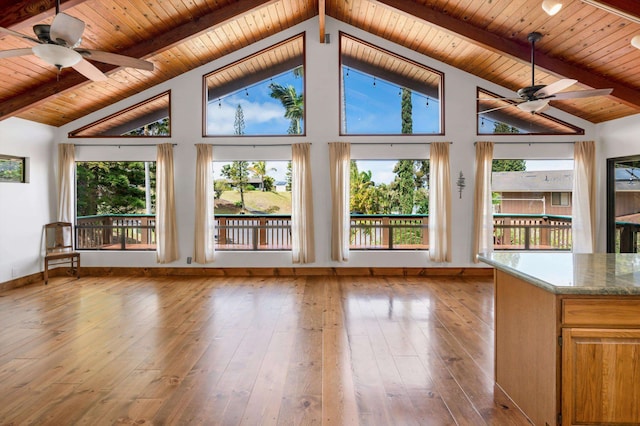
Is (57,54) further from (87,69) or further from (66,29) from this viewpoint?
(87,69)

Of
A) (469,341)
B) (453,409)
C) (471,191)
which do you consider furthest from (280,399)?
(471,191)

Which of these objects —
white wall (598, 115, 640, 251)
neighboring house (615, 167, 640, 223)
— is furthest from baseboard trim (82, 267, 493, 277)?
neighboring house (615, 167, 640, 223)

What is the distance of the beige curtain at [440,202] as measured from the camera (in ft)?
20.8

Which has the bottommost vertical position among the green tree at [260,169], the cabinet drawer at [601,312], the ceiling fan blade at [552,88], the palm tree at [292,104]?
the cabinet drawer at [601,312]

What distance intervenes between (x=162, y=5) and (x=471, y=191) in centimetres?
549

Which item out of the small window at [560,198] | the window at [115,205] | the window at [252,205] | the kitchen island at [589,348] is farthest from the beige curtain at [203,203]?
the small window at [560,198]

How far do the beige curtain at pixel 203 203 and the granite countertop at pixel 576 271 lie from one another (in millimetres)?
4957

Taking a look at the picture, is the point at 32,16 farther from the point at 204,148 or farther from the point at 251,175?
the point at 251,175

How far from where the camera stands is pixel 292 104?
260 inches

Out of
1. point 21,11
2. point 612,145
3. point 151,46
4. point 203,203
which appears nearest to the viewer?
point 21,11

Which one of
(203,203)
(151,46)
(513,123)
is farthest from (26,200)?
(513,123)

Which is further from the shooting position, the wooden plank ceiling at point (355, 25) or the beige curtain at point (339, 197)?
the beige curtain at point (339, 197)

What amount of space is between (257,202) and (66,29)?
440 centimetres

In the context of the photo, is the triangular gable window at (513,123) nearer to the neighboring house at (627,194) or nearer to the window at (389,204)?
the neighboring house at (627,194)
